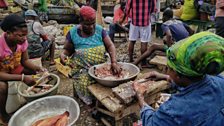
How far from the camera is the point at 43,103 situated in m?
2.94

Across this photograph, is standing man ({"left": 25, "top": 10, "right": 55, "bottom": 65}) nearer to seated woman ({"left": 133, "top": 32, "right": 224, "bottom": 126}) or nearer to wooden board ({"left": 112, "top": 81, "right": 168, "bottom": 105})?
wooden board ({"left": 112, "top": 81, "right": 168, "bottom": 105})

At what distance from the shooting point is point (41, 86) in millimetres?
3535

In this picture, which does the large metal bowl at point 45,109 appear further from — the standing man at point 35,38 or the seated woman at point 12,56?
the standing man at point 35,38

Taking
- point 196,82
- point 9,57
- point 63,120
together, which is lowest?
point 63,120

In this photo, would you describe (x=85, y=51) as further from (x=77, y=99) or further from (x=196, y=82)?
(x=196, y=82)

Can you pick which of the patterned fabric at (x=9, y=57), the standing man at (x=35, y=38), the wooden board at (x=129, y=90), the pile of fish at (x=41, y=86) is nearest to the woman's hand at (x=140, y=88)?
the wooden board at (x=129, y=90)

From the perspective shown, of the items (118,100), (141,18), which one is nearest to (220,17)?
(141,18)

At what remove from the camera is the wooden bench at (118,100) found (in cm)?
268

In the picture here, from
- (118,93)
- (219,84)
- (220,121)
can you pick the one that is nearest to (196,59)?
(219,84)

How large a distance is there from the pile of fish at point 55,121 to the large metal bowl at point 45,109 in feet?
0.21

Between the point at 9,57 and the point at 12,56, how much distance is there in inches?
1.8

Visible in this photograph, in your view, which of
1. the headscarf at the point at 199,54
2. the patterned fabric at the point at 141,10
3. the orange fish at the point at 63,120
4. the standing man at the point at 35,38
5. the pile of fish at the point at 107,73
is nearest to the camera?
the headscarf at the point at 199,54

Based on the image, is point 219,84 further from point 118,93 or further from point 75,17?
point 75,17

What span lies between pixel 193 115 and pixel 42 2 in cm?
816
